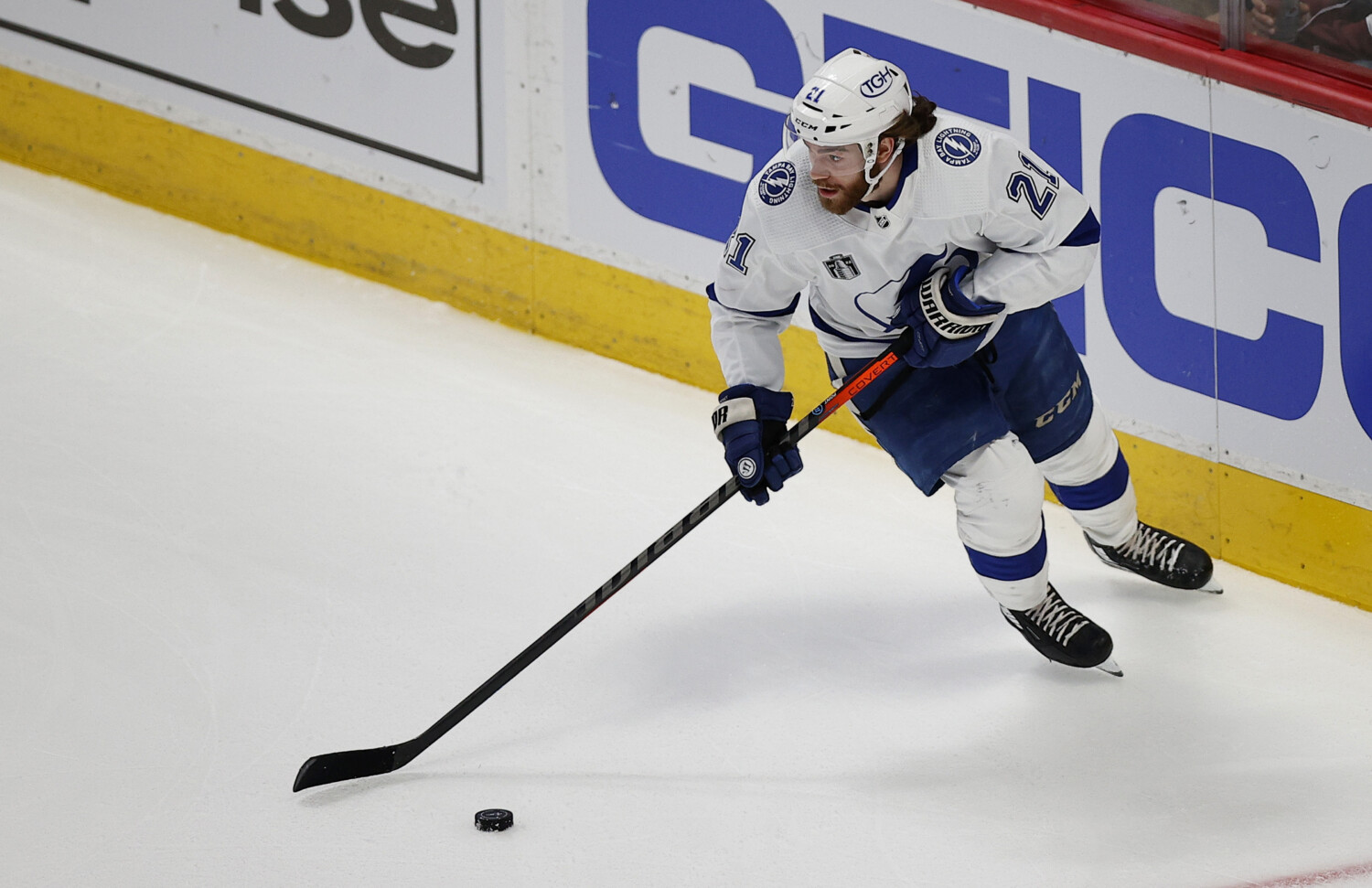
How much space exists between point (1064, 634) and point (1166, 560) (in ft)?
1.61

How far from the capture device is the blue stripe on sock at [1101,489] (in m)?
3.98

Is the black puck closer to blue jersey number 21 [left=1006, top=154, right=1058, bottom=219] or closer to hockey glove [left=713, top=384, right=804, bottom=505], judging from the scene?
hockey glove [left=713, top=384, right=804, bottom=505]

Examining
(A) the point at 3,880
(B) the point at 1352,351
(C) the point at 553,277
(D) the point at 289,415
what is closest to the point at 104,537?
(D) the point at 289,415

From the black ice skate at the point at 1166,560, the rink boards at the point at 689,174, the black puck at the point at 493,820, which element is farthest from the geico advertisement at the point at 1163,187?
the black puck at the point at 493,820

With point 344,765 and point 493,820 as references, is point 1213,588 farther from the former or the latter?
point 344,765

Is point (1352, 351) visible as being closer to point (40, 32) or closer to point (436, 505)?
point (436, 505)

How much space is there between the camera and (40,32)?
5848 millimetres

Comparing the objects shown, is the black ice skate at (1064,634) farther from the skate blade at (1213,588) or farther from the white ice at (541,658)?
the skate blade at (1213,588)

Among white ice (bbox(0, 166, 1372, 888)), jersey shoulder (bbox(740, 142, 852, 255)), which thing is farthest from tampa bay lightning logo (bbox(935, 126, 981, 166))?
white ice (bbox(0, 166, 1372, 888))

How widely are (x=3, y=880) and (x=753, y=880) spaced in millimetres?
1266

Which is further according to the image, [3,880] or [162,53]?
[162,53]

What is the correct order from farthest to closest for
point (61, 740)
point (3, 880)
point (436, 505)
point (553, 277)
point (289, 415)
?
point (553, 277) < point (289, 415) < point (436, 505) < point (61, 740) < point (3, 880)

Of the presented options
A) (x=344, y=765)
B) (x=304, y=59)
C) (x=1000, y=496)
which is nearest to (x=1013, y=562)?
(x=1000, y=496)

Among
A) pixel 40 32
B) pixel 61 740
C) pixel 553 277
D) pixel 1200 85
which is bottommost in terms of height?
pixel 61 740
